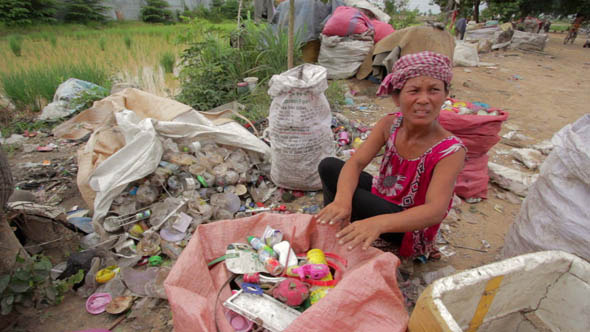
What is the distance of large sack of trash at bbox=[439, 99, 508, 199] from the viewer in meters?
2.08

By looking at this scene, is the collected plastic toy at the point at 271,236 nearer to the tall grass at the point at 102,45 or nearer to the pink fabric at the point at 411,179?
the pink fabric at the point at 411,179

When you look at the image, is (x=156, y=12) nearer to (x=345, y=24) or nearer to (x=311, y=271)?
(x=345, y=24)

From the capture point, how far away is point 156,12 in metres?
16.0

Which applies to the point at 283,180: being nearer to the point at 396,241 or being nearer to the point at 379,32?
the point at 396,241

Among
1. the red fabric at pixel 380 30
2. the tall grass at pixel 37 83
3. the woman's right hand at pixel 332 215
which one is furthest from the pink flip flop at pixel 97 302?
the red fabric at pixel 380 30

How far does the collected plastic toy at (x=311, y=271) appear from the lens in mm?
1241

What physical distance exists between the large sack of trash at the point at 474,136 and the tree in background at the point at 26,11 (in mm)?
14999

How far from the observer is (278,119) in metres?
2.15

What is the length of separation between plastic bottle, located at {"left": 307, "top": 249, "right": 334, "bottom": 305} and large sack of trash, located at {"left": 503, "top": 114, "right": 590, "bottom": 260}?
1.01m

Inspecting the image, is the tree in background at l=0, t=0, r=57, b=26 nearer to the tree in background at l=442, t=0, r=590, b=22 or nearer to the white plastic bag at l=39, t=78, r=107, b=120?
the white plastic bag at l=39, t=78, r=107, b=120

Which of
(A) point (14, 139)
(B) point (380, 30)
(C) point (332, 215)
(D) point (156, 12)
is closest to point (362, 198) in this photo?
(C) point (332, 215)

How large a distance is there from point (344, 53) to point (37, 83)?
4.60 m

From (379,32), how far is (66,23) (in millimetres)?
14690

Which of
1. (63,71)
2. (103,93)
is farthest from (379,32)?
(63,71)
